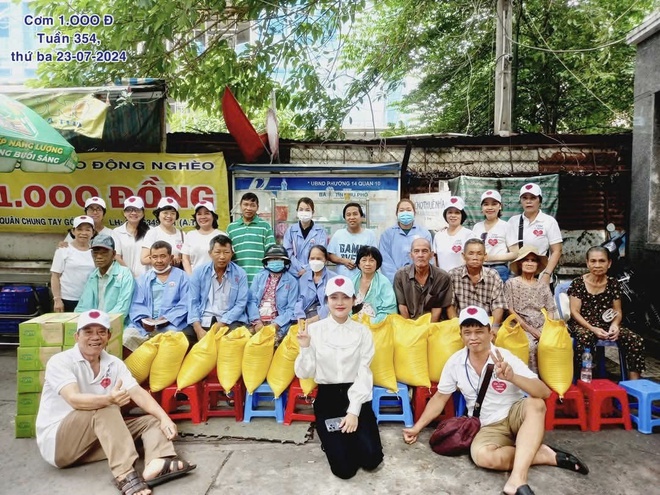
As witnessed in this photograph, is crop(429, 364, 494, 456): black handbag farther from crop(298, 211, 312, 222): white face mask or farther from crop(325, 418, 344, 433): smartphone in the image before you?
crop(298, 211, 312, 222): white face mask

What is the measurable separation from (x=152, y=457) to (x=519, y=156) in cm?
596

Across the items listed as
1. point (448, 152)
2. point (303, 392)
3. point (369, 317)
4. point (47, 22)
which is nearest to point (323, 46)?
point (448, 152)

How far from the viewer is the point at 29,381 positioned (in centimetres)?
379

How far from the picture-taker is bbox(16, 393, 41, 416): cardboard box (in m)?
3.79

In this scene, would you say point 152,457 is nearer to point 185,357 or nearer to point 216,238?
point 185,357

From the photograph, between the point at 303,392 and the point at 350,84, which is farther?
the point at 350,84

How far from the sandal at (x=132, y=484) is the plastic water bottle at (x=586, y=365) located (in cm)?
353

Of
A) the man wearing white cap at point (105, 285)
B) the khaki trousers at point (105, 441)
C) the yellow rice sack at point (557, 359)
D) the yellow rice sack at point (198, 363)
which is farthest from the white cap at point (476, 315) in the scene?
the man wearing white cap at point (105, 285)

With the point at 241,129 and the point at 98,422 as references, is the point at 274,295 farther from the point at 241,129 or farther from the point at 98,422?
the point at 241,129

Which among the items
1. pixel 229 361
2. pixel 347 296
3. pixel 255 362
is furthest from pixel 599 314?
pixel 229 361

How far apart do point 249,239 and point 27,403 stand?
8.21 feet

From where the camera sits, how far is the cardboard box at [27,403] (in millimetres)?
3795

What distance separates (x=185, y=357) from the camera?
4.25 meters

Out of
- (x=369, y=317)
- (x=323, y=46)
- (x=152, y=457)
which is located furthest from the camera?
(x=323, y=46)
